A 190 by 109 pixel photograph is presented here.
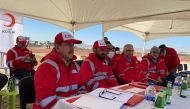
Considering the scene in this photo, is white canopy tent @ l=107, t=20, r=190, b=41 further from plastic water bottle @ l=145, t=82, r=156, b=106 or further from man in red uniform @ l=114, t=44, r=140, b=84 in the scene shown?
plastic water bottle @ l=145, t=82, r=156, b=106

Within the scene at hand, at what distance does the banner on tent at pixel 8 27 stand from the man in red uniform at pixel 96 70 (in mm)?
3893

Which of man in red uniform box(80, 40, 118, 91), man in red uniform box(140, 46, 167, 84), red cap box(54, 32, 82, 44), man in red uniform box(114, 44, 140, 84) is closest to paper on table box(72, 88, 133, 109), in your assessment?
red cap box(54, 32, 82, 44)

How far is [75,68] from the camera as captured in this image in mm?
2533

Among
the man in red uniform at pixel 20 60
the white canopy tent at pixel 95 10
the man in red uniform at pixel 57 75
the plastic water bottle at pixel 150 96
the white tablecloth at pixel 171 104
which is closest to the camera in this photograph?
the white tablecloth at pixel 171 104

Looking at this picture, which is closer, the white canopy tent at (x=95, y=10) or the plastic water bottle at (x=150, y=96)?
the plastic water bottle at (x=150, y=96)

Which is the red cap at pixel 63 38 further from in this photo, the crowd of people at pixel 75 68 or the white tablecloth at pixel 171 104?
the white tablecloth at pixel 171 104

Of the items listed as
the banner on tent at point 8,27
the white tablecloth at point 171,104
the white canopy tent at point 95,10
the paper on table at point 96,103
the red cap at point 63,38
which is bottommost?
the white tablecloth at point 171,104

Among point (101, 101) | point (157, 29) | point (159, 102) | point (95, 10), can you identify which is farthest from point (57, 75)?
point (157, 29)

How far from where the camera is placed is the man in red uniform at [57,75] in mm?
2141

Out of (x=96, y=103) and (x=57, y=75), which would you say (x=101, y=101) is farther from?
(x=57, y=75)

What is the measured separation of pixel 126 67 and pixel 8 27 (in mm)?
3855

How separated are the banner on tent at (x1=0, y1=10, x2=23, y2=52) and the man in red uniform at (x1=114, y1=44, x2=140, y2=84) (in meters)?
3.59

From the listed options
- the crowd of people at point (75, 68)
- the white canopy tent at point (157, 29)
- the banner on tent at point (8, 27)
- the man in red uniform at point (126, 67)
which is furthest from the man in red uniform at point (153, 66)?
the white canopy tent at point (157, 29)

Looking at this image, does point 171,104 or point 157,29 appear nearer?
point 171,104
